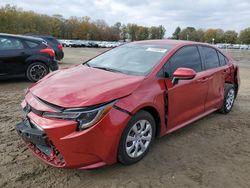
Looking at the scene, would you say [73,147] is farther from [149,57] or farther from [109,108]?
[149,57]

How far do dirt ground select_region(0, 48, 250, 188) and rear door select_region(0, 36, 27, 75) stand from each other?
354 cm

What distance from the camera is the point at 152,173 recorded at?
3.70 metres

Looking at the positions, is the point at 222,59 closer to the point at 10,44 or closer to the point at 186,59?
the point at 186,59

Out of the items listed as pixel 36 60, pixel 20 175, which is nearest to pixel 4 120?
pixel 20 175

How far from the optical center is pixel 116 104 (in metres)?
3.49

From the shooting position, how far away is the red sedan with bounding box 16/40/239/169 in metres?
3.29

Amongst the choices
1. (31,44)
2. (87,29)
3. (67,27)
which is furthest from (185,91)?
(87,29)

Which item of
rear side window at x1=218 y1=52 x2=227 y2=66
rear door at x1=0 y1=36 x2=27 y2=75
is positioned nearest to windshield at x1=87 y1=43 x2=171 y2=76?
rear side window at x1=218 y1=52 x2=227 y2=66

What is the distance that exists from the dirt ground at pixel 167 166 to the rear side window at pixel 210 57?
1.17m

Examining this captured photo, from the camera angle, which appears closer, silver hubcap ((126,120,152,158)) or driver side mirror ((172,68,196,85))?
silver hubcap ((126,120,152,158))

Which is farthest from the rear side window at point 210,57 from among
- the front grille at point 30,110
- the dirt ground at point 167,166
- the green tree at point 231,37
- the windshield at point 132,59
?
the green tree at point 231,37

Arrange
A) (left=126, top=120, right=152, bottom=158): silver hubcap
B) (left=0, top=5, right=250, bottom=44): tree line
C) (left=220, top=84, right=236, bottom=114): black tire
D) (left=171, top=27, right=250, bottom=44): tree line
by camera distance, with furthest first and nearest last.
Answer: (left=171, top=27, right=250, bottom=44): tree line, (left=0, top=5, right=250, bottom=44): tree line, (left=220, top=84, right=236, bottom=114): black tire, (left=126, top=120, right=152, bottom=158): silver hubcap

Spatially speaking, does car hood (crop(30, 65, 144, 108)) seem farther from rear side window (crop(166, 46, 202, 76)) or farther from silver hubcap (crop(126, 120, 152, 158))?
rear side window (crop(166, 46, 202, 76))

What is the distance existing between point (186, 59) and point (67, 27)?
110590 millimetres
